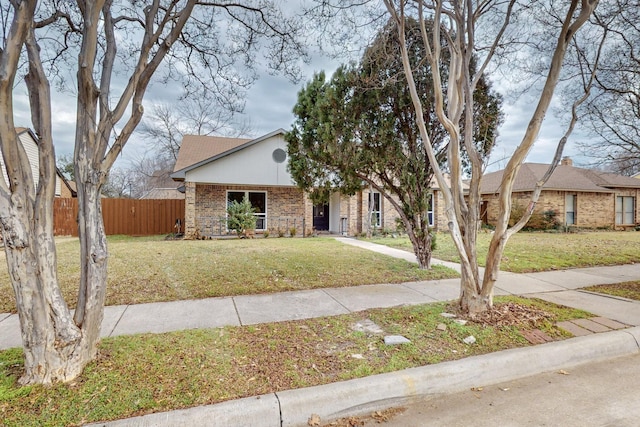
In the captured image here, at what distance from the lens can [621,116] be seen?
8766 mm

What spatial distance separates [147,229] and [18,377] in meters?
15.3

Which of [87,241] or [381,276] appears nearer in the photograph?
[87,241]

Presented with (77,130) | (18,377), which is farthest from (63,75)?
(18,377)

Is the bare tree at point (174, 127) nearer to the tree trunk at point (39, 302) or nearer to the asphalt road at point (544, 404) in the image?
the tree trunk at point (39, 302)

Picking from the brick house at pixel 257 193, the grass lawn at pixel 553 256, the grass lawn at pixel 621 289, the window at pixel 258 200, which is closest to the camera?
the grass lawn at pixel 621 289

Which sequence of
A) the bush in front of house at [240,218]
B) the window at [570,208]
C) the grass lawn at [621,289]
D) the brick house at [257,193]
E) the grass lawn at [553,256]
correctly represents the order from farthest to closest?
the window at [570,208] < the brick house at [257,193] < the bush in front of house at [240,218] < the grass lawn at [553,256] < the grass lawn at [621,289]

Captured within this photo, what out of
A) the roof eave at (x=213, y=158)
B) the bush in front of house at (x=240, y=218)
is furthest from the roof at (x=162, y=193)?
the bush in front of house at (x=240, y=218)

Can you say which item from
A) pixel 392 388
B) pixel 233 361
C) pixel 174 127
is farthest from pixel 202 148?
pixel 392 388

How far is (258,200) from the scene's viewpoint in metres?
16.1

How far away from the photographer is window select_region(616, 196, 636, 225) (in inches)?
842

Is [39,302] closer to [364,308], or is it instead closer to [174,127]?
[364,308]

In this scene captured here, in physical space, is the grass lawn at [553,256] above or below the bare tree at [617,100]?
below

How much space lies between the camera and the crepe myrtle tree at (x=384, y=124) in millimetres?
6484

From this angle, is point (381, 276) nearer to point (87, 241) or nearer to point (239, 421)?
point (239, 421)
